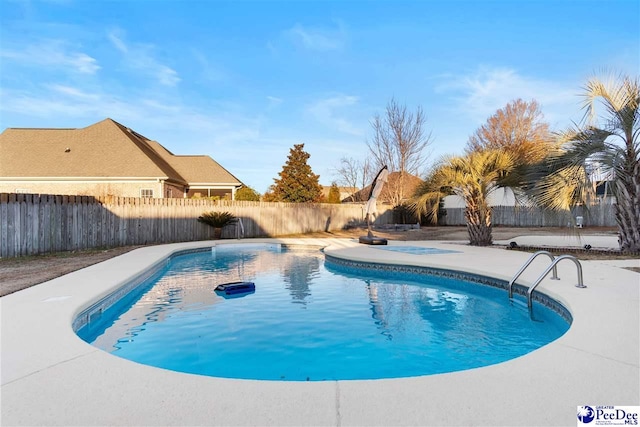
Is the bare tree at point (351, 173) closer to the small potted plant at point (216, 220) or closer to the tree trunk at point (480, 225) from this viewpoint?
the small potted plant at point (216, 220)

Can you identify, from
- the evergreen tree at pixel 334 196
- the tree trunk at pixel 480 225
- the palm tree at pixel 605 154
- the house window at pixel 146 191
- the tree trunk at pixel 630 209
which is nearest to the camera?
the palm tree at pixel 605 154

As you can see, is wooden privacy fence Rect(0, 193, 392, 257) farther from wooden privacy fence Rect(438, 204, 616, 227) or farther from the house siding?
wooden privacy fence Rect(438, 204, 616, 227)

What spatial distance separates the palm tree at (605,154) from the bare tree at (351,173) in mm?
26491

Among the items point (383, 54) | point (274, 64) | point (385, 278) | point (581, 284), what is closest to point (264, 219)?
point (274, 64)

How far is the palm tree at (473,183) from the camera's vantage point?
12016 mm

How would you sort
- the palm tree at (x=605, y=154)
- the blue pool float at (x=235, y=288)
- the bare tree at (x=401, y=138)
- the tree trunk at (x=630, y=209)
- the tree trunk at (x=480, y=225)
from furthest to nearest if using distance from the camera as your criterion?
the bare tree at (x=401, y=138), the tree trunk at (x=480, y=225), the tree trunk at (x=630, y=209), the palm tree at (x=605, y=154), the blue pool float at (x=235, y=288)

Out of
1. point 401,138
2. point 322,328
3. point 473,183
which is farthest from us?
point 401,138

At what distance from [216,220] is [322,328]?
1238 centimetres

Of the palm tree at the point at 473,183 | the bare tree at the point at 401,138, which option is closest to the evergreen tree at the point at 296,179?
the bare tree at the point at 401,138

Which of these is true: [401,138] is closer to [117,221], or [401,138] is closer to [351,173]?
[351,173]

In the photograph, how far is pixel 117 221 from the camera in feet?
44.2

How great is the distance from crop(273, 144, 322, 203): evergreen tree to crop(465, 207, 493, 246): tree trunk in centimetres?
1953

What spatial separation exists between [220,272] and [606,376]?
7.69 metres

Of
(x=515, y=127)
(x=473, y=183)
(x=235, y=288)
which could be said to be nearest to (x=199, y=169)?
(x=473, y=183)
